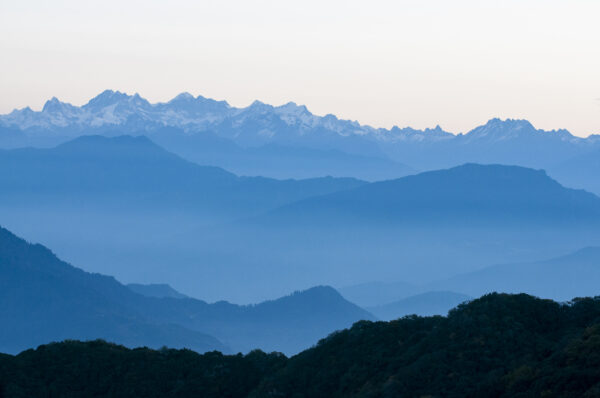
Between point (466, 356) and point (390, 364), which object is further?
point (390, 364)

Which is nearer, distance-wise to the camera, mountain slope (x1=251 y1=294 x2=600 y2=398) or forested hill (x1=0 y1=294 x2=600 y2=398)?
mountain slope (x1=251 y1=294 x2=600 y2=398)

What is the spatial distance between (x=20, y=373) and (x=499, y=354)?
4855 cm

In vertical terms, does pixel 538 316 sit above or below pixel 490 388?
above

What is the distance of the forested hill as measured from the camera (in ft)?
211

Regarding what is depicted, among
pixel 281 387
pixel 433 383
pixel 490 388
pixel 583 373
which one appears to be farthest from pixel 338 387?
pixel 583 373

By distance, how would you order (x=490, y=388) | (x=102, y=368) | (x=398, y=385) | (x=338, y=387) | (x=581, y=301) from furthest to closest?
(x=102, y=368)
(x=581, y=301)
(x=338, y=387)
(x=398, y=385)
(x=490, y=388)

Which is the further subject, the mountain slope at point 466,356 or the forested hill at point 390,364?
the forested hill at point 390,364

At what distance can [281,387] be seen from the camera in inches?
3191

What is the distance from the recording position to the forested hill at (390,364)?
64.4 m

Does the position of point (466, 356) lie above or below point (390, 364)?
below

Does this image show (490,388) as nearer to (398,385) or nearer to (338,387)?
(398,385)

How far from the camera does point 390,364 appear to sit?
76.6 meters

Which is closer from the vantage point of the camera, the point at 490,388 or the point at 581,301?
the point at 490,388

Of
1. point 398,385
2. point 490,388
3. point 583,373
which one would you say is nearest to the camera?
point 583,373
